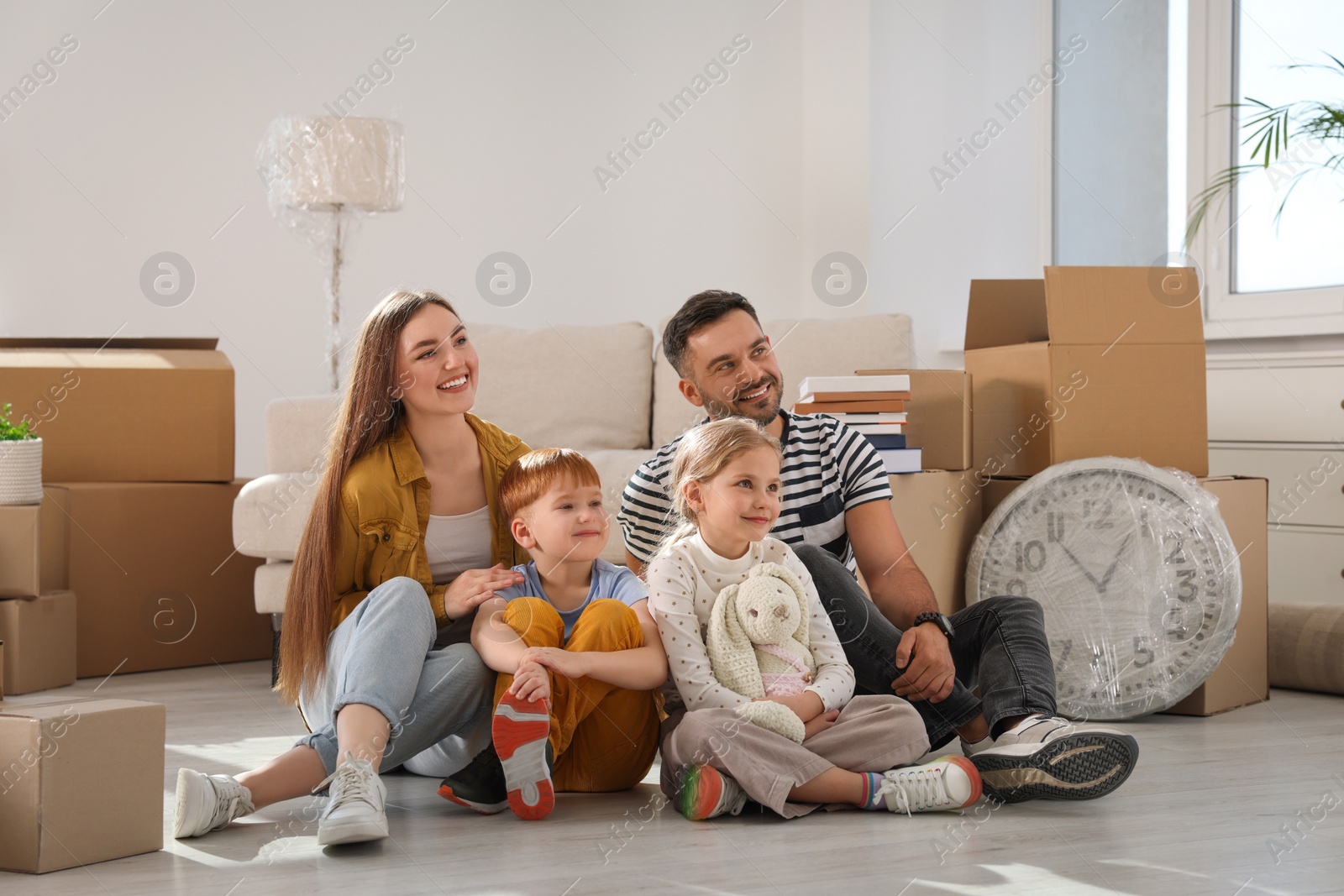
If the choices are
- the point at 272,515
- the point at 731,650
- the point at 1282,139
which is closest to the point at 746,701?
the point at 731,650

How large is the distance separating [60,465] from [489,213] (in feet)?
5.36

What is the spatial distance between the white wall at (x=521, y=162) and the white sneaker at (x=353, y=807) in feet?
8.26

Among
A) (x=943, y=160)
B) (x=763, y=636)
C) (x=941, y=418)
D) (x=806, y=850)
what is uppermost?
(x=943, y=160)

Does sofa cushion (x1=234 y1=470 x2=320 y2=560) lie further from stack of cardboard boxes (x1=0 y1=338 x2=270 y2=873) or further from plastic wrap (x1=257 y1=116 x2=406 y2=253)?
plastic wrap (x1=257 y1=116 x2=406 y2=253)

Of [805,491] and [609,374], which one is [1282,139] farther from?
[805,491]

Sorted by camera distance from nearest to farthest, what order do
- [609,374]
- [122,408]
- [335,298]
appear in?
[122,408] < [609,374] < [335,298]

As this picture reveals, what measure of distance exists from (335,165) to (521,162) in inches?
33.0

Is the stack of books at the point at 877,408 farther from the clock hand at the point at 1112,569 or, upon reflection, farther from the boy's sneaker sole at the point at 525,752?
the boy's sneaker sole at the point at 525,752

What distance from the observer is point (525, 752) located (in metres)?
1.48

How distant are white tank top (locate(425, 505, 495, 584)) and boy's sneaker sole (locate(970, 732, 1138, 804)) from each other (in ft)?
2.51

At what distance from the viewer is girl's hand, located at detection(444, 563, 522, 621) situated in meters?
1.60

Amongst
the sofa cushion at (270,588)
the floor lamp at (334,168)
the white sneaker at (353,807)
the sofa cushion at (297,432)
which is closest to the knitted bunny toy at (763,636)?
the white sneaker at (353,807)

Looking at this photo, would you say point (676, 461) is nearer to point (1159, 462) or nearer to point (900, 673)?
point (900, 673)

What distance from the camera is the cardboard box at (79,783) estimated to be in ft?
4.20
